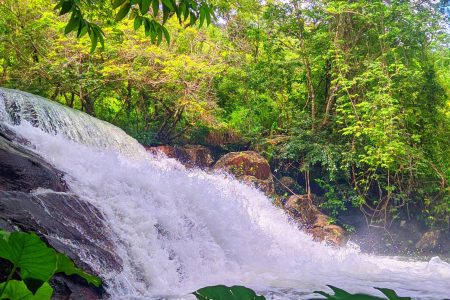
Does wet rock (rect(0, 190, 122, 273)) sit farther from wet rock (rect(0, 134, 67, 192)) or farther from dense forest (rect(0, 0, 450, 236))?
dense forest (rect(0, 0, 450, 236))

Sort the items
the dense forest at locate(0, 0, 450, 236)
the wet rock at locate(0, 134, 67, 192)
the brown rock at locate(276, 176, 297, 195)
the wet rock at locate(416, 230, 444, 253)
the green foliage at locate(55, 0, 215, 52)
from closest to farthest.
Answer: the green foliage at locate(55, 0, 215, 52), the wet rock at locate(0, 134, 67, 192), the wet rock at locate(416, 230, 444, 253), the dense forest at locate(0, 0, 450, 236), the brown rock at locate(276, 176, 297, 195)

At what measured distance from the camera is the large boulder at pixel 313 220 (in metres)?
9.68

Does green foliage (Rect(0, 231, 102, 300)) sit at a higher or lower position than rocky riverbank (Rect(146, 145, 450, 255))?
higher

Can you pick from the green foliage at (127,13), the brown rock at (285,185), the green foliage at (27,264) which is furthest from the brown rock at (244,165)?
the green foliage at (27,264)

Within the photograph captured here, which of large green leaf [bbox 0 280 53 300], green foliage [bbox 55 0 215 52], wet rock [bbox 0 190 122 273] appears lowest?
wet rock [bbox 0 190 122 273]

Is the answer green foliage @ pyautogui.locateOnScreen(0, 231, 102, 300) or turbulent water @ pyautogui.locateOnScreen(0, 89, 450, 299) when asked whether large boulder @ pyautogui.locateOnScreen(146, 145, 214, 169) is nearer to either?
turbulent water @ pyautogui.locateOnScreen(0, 89, 450, 299)

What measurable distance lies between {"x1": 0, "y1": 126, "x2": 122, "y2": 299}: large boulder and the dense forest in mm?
6732

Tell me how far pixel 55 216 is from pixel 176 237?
5.74 feet

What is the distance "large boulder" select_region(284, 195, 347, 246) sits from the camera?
31.8 ft

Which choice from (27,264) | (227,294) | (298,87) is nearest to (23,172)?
(27,264)

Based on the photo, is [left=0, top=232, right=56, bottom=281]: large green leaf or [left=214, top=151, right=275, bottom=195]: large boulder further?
[left=214, top=151, right=275, bottom=195]: large boulder

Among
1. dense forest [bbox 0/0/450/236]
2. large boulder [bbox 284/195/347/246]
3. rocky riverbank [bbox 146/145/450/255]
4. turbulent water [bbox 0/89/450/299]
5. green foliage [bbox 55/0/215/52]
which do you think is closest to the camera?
green foliage [bbox 55/0/215/52]

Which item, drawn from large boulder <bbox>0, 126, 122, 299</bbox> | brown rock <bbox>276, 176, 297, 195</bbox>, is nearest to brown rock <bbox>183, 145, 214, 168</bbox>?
brown rock <bbox>276, 176, 297, 195</bbox>

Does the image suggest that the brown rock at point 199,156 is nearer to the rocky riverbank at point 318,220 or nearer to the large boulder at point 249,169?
the rocky riverbank at point 318,220
